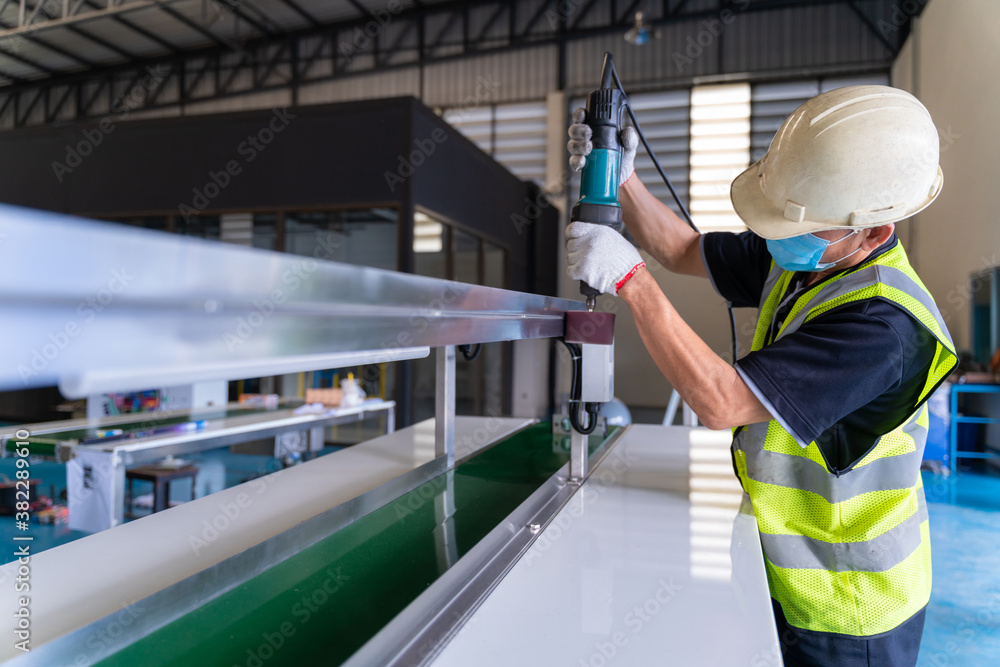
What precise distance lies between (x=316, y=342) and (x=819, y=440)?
86cm

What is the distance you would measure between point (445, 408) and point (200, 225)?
501cm

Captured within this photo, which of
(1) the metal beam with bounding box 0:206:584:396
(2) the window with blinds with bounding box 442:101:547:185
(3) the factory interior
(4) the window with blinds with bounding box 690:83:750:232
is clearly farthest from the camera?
(2) the window with blinds with bounding box 442:101:547:185

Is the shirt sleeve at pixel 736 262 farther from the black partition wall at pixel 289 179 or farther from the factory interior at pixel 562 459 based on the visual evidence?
the black partition wall at pixel 289 179

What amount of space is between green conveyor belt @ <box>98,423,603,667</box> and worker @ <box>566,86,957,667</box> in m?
0.50

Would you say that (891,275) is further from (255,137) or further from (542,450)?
(255,137)

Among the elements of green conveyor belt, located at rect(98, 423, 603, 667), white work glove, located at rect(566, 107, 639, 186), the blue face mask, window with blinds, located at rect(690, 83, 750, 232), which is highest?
window with blinds, located at rect(690, 83, 750, 232)

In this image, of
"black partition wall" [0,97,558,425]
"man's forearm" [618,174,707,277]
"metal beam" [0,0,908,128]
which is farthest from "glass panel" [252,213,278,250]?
"metal beam" [0,0,908,128]

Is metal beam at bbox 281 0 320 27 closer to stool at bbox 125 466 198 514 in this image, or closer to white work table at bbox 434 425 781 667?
stool at bbox 125 466 198 514

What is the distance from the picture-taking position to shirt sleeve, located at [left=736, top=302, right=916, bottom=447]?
3.00ft

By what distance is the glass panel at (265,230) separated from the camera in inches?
215

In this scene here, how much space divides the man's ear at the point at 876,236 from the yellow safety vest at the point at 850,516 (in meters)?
0.03

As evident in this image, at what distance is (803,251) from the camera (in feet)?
3.53

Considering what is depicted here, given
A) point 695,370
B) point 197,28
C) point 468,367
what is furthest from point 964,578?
point 197,28

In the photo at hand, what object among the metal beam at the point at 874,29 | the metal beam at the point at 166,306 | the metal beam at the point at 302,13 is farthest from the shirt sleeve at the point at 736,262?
the metal beam at the point at 302,13
